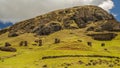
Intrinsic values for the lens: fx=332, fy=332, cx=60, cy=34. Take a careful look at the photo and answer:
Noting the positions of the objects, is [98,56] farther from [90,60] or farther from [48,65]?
[48,65]

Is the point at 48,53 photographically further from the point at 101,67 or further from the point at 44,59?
the point at 101,67

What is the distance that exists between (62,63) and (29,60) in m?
24.2

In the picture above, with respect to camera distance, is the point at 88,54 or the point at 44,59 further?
the point at 88,54

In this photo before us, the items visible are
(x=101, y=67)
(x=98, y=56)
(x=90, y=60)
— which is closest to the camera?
(x=101, y=67)

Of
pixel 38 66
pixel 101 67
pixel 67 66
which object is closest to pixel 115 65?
pixel 101 67

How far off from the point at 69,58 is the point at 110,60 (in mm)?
22019

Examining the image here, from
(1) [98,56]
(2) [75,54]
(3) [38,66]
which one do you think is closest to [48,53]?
(2) [75,54]

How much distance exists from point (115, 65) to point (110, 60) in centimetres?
1629

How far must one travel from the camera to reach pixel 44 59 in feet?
588

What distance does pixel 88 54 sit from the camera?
7584 inches

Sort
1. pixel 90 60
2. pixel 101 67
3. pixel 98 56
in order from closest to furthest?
pixel 101 67, pixel 90 60, pixel 98 56

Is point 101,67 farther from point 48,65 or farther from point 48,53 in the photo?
point 48,53

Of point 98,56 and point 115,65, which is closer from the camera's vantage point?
Result: point 115,65

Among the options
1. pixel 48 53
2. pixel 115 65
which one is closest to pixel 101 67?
pixel 115 65
